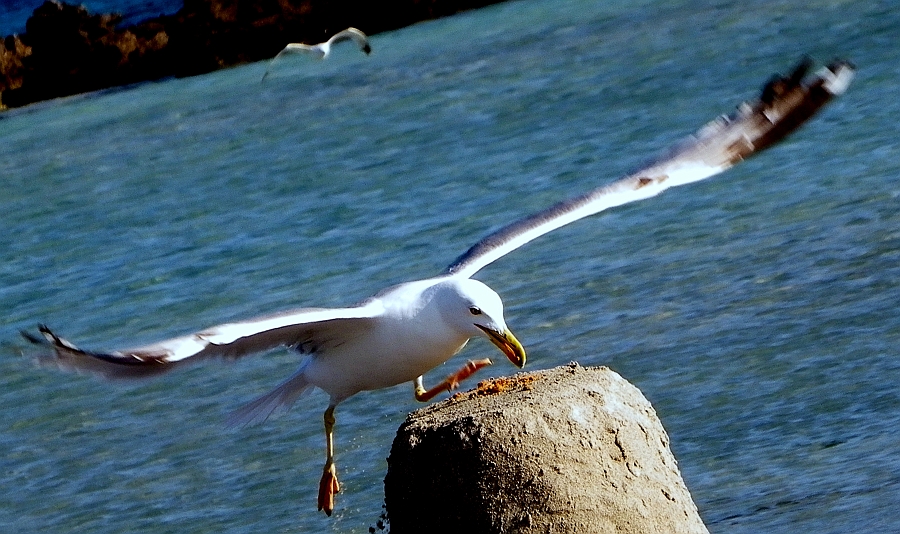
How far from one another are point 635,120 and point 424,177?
89.0 inches

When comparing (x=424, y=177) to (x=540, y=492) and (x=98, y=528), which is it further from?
(x=540, y=492)

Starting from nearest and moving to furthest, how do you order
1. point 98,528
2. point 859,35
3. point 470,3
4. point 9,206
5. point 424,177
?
point 98,528
point 424,177
point 859,35
point 9,206
point 470,3

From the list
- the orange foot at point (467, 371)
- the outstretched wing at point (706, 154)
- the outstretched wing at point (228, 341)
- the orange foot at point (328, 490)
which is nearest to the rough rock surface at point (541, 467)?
the outstretched wing at point (228, 341)

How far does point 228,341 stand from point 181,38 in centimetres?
2169

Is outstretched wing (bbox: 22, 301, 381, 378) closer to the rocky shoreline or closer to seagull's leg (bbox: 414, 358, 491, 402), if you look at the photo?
seagull's leg (bbox: 414, 358, 491, 402)

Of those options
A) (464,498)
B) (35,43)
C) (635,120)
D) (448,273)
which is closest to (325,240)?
(635,120)

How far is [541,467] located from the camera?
16.2 ft

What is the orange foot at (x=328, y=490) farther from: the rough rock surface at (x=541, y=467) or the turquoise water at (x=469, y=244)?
the rough rock surface at (x=541, y=467)

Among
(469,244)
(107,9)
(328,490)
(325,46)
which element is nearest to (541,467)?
(328,490)

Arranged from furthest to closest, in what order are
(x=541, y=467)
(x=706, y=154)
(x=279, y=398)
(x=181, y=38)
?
(x=181, y=38) → (x=706, y=154) → (x=279, y=398) → (x=541, y=467)

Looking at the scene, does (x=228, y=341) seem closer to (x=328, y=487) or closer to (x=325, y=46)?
(x=328, y=487)

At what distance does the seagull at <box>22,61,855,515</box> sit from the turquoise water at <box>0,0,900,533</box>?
43.0 inches

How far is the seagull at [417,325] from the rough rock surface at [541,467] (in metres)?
0.77

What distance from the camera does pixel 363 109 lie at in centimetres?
2008
